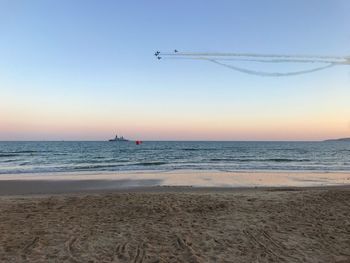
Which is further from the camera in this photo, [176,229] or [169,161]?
[169,161]

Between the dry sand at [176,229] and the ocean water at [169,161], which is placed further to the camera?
the ocean water at [169,161]

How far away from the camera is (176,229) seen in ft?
29.1

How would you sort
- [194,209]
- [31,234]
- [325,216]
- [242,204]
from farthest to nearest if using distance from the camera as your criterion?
[242,204]
[194,209]
[325,216]
[31,234]

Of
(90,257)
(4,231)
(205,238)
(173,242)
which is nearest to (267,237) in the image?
(205,238)

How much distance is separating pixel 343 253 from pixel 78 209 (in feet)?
23.3

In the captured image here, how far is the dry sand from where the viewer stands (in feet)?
23.4

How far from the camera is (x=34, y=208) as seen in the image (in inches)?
451

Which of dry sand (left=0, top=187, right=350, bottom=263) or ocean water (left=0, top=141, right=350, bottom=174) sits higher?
ocean water (left=0, top=141, right=350, bottom=174)

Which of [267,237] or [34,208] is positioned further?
[34,208]

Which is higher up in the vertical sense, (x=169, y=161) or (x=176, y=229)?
(x=169, y=161)

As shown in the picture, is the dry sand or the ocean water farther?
the ocean water

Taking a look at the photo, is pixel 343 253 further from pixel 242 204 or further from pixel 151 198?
pixel 151 198

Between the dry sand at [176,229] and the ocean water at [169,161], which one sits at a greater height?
the ocean water at [169,161]

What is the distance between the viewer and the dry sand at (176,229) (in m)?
7.12
